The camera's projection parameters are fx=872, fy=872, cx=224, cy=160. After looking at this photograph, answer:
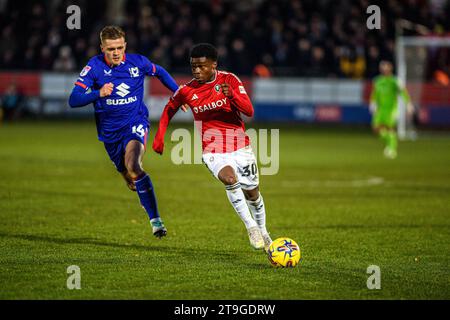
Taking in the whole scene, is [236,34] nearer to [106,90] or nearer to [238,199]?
[106,90]

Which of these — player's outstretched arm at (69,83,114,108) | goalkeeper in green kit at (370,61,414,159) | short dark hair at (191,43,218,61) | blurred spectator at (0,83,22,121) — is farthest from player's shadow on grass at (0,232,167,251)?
blurred spectator at (0,83,22,121)

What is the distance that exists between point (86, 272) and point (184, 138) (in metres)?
20.0

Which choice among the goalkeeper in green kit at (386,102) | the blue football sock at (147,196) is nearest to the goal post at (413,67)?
the goalkeeper in green kit at (386,102)

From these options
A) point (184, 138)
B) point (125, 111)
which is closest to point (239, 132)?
point (125, 111)

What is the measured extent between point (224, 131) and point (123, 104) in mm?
1696

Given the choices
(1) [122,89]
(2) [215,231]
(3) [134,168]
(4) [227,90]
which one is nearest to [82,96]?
(1) [122,89]

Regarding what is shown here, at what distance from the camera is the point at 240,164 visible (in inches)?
356

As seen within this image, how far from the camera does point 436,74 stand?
105 ft

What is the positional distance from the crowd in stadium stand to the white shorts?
24.5 meters

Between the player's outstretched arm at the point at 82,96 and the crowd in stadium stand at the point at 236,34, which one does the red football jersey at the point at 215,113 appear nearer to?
the player's outstretched arm at the point at 82,96

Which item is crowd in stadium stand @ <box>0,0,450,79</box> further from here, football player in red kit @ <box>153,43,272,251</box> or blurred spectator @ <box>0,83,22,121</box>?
football player in red kit @ <box>153,43,272,251</box>

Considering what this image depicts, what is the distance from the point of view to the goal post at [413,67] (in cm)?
2991
